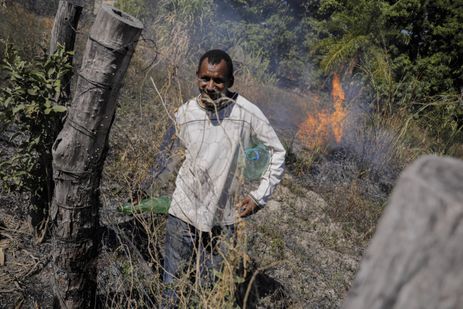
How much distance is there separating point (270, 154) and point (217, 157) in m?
0.34

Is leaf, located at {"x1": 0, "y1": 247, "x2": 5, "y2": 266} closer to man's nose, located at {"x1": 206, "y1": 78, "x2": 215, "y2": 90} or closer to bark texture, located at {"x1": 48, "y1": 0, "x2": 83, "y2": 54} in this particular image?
bark texture, located at {"x1": 48, "y1": 0, "x2": 83, "y2": 54}

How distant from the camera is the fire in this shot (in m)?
7.70

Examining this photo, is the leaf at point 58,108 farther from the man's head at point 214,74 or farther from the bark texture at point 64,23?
the man's head at point 214,74

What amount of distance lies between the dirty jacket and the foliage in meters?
0.92

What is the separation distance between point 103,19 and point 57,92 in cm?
112

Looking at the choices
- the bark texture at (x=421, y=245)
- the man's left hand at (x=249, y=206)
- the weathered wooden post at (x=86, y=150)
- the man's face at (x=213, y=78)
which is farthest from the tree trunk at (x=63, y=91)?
the bark texture at (x=421, y=245)

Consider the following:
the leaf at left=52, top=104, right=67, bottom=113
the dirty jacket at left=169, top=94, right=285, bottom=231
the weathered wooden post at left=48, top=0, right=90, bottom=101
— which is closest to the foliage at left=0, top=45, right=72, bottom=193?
the leaf at left=52, top=104, right=67, bottom=113

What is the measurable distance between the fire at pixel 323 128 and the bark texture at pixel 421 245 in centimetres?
693

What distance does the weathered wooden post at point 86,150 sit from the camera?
1625 millimetres

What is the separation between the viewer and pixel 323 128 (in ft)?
26.8

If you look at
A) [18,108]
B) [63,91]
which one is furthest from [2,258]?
[63,91]

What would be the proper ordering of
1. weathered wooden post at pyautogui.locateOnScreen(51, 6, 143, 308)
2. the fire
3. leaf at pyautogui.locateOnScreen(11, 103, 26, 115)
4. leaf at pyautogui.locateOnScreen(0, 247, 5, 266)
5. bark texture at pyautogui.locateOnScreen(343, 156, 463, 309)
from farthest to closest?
the fire → leaf at pyautogui.locateOnScreen(0, 247, 5, 266) → leaf at pyautogui.locateOnScreen(11, 103, 26, 115) → weathered wooden post at pyautogui.locateOnScreen(51, 6, 143, 308) → bark texture at pyautogui.locateOnScreen(343, 156, 463, 309)

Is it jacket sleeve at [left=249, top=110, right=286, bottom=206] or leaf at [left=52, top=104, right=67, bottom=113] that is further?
leaf at [left=52, top=104, right=67, bottom=113]

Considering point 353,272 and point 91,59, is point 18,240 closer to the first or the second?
point 91,59
